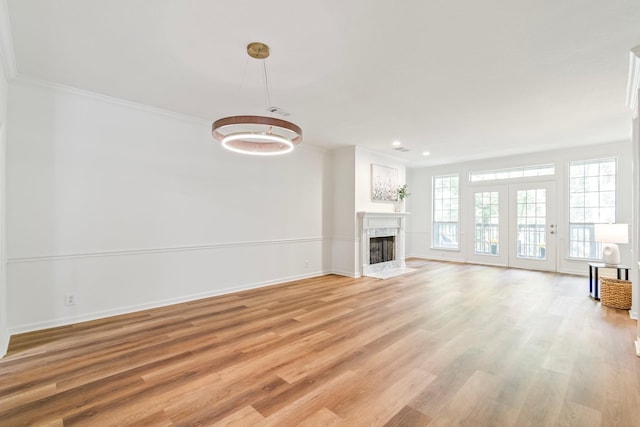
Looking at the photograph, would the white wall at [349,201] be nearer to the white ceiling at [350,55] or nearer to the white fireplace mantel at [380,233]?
the white fireplace mantel at [380,233]

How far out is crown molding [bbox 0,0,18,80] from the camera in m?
2.26

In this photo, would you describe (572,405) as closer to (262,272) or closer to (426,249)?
(262,272)

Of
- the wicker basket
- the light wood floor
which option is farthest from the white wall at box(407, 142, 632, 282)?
the light wood floor

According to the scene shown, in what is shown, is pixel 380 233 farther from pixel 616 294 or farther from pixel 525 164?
pixel 616 294

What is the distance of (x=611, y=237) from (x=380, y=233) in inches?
155

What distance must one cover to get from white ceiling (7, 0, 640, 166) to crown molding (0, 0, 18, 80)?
1.9 inches

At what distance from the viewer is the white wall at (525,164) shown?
235 inches

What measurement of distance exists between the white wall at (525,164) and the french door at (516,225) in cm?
17

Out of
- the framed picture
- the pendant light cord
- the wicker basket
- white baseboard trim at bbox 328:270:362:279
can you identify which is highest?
the pendant light cord

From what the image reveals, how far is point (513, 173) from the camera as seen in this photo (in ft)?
24.7

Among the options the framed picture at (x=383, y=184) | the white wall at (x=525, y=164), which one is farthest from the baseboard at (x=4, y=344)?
the white wall at (x=525, y=164)

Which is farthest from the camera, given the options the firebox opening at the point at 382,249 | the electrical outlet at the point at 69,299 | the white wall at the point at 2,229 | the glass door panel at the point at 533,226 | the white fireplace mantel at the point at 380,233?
the firebox opening at the point at 382,249

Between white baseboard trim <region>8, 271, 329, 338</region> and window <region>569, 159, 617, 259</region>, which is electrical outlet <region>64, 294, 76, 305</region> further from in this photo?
window <region>569, 159, 617, 259</region>

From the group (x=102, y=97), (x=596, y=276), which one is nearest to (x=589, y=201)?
(x=596, y=276)
